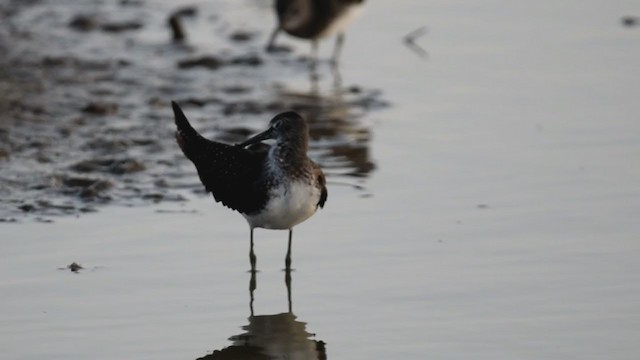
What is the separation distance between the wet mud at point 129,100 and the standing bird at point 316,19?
261mm

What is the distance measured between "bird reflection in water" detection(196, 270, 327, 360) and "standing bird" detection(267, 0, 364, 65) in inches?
263

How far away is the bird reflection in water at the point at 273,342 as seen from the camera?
692 centimetres

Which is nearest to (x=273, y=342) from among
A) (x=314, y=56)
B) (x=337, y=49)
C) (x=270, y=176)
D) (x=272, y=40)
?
(x=270, y=176)

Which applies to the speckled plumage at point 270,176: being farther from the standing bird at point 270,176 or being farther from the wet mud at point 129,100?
the wet mud at point 129,100

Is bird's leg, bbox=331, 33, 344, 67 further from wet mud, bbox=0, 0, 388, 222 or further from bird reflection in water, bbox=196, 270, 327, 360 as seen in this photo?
bird reflection in water, bbox=196, 270, 327, 360

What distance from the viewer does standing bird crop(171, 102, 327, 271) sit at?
A: 7.77 m

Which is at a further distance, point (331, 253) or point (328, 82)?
point (328, 82)

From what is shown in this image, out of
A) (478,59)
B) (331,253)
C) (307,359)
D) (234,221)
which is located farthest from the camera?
(478,59)

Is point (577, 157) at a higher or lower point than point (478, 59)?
lower

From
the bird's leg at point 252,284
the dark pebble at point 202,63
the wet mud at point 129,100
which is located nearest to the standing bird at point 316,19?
the wet mud at point 129,100

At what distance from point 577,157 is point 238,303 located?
10.8ft

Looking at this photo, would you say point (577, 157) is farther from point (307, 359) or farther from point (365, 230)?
point (307, 359)

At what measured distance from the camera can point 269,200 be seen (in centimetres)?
779

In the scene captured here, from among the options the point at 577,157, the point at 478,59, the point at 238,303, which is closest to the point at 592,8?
the point at 478,59
